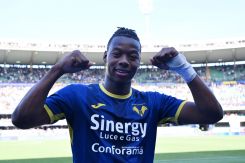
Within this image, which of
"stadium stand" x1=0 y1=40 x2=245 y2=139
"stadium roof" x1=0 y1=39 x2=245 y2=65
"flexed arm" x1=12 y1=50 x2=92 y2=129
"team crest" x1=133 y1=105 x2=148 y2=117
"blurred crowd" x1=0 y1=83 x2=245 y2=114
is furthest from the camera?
"stadium roof" x1=0 y1=39 x2=245 y2=65

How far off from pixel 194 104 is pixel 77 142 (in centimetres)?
103

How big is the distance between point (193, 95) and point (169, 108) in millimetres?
228

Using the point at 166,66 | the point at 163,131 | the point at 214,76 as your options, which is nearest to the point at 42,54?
the point at 163,131

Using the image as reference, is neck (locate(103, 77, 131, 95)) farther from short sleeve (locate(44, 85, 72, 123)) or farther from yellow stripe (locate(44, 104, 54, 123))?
yellow stripe (locate(44, 104, 54, 123))

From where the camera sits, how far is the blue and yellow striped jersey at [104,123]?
2615 mm

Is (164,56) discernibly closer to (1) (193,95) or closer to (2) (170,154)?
(1) (193,95)

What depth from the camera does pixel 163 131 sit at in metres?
38.0

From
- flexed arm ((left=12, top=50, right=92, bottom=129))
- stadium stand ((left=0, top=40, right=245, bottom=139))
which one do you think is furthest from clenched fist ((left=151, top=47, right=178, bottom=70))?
stadium stand ((left=0, top=40, right=245, bottom=139))

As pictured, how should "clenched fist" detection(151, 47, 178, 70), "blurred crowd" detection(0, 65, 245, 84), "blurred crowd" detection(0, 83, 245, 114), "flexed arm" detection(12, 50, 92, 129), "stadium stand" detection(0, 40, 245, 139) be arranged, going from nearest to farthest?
"flexed arm" detection(12, 50, 92, 129) → "clenched fist" detection(151, 47, 178, 70) → "blurred crowd" detection(0, 83, 245, 114) → "stadium stand" detection(0, 40, 245, 139) → "blurred crowd" detection(0, 65, 245, 84)

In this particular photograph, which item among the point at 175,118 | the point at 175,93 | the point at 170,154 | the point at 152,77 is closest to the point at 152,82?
the point at 152,77

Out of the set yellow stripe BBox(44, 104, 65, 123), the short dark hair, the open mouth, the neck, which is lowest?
yellow stripe BBox(44, 104, 65, 123)

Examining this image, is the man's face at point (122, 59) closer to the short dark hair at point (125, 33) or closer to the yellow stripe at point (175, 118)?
the short dark hair at point (125, 33)

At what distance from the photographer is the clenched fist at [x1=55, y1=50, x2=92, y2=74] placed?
2.66 meters

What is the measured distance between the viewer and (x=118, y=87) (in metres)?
2.81
